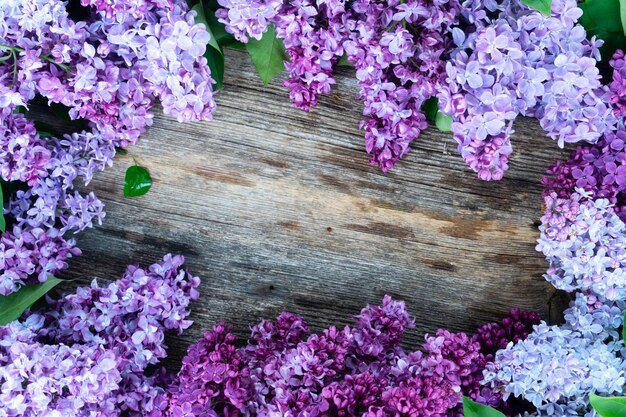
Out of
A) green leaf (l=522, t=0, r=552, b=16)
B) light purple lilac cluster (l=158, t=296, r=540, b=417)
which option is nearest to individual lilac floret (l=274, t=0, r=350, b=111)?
green leaf (l=522, t=0, r=552, b=16)

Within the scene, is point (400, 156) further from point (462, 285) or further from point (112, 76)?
point (112, 76)

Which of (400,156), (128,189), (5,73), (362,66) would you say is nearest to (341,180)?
(400,156)

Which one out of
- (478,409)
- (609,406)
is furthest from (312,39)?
(609,406)

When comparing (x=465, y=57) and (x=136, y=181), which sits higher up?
(x=465, y=57)

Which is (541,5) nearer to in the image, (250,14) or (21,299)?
(250,14)

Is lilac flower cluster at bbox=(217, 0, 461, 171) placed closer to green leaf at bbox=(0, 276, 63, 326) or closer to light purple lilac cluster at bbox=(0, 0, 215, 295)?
light purple lilac cluster at bbox=(0, 0, 215, 295)

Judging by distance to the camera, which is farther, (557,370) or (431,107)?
(431,107)

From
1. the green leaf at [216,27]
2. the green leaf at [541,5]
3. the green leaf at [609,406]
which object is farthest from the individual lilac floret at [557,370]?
the green leaf at [216,27]

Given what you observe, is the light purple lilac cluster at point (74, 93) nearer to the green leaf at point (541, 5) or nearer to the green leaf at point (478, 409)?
the green leaf at point (541, 5)
